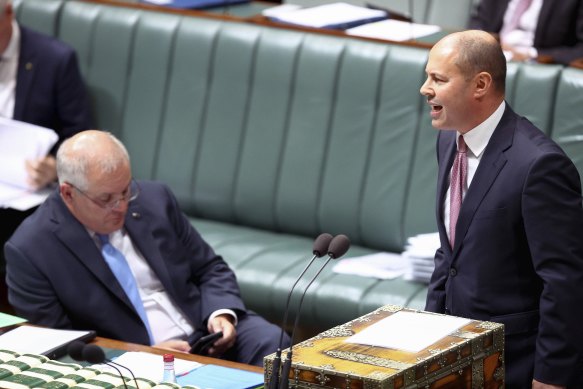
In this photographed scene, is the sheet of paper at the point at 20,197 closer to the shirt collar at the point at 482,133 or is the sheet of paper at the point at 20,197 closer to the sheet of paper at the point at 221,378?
the sheet of paper at the point at 221,378

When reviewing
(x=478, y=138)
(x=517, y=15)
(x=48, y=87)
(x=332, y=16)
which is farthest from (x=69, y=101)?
(x=478, y=138)

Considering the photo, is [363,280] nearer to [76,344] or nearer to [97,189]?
[97,189]

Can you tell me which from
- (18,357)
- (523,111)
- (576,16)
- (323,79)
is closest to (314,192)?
(323,79)

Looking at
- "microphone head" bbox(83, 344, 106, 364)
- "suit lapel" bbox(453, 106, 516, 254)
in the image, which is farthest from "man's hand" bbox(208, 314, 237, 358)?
"microphone head" bbox(83, 344, 106, 364)

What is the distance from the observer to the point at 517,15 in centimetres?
551

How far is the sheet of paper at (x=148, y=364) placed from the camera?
3.13 metres

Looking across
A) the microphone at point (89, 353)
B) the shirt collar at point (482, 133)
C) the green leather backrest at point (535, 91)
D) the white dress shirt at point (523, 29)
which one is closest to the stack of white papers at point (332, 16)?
the white dress shirt at point (523, 29)

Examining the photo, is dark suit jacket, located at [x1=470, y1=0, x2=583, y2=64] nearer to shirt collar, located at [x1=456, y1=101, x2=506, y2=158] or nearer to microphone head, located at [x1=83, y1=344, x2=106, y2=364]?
shirt collar, located at [x1=456, y1=101, x2=506, y2=158]

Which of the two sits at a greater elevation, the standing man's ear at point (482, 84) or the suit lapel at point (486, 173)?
the standing man's ear at point (482, 84)

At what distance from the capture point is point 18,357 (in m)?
3.04

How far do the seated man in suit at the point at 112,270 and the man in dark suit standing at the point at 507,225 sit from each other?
87cm

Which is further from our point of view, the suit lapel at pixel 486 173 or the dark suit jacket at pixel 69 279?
the dark suit jacket at pixel 69 279

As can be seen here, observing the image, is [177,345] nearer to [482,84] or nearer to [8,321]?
[8,321]

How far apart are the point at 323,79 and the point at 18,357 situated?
244 cm
